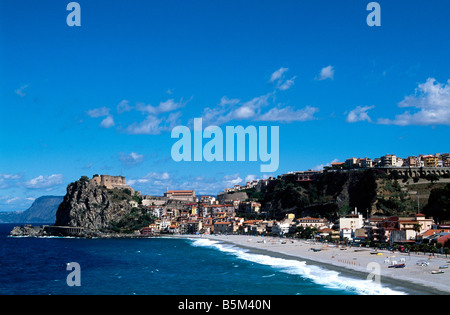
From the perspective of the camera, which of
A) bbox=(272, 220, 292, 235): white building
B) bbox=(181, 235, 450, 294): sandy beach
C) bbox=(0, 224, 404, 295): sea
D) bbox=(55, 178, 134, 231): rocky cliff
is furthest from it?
bbox=(55, 178, 134, 231): rocky cliff

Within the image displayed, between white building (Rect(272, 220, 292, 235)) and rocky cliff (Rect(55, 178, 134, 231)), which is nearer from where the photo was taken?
white building (Rect(272, 220, 292, 235))

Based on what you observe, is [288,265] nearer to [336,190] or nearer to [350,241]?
[350,241]

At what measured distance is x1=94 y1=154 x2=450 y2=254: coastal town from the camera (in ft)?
219

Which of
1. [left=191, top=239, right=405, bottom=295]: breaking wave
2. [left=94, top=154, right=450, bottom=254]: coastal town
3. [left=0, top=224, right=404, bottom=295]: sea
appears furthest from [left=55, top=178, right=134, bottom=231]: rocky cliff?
[left=191, top=239, right=405, bottom=295]: breaking wave

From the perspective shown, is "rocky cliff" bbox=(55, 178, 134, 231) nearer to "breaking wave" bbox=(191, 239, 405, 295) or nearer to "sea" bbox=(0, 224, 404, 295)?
"sea" bbox=(0, 224, 404, 295)

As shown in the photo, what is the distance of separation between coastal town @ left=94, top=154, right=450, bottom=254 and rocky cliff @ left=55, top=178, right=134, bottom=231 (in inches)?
420

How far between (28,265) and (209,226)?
76.5m

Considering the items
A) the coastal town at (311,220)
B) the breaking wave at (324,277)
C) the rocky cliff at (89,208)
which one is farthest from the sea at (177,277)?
the rocky cliff at (89,208)

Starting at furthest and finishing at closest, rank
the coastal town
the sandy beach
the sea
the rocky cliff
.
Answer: the rocky cliff < the coastal town < the sea < the sandy beach

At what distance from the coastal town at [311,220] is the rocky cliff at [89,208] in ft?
35.0

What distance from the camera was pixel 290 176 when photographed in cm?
13475
